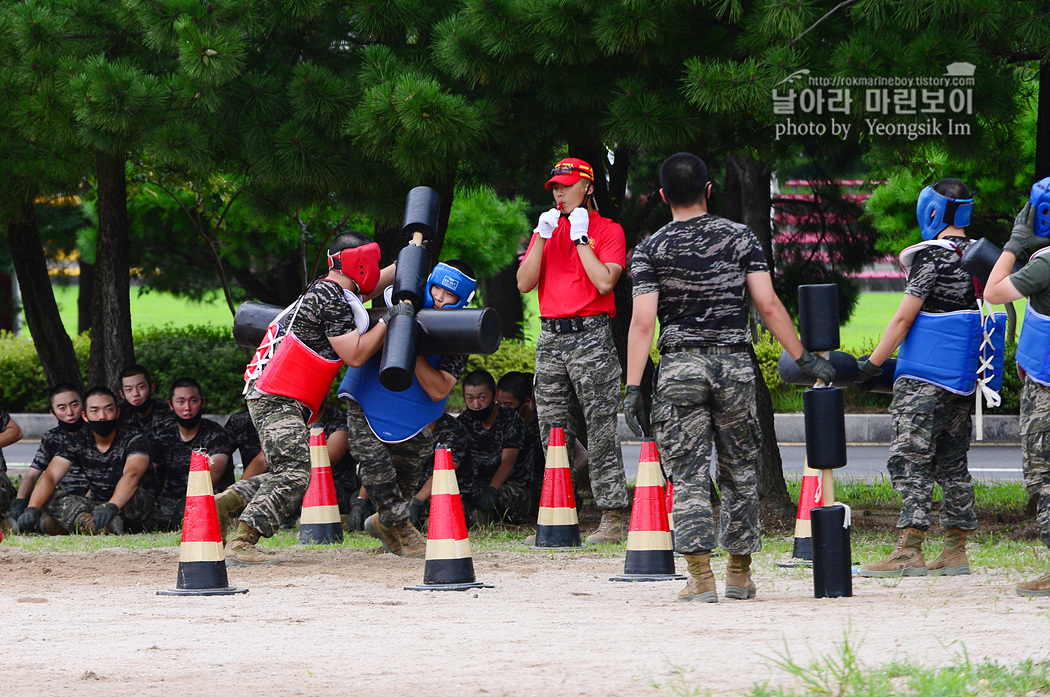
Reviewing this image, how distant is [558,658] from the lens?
4.39 m

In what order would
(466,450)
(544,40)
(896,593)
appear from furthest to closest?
(466,450), (544,40), (896,593)

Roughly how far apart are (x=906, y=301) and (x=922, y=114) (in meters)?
1.33

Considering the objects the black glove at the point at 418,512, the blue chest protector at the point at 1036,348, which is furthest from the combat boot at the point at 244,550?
the blue chest protector at the point at 1036,348

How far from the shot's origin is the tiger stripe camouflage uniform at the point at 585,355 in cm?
752

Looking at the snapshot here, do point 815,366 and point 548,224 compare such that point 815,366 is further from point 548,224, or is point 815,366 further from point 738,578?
point 548,224

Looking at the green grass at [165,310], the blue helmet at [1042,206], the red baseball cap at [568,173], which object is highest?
the green grass at [165,310]

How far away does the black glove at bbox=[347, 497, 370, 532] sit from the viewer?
28.3 feet

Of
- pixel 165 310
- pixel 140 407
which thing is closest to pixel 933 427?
pixel 140 407

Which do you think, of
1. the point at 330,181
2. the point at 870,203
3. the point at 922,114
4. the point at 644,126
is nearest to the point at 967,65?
the point at 922,114

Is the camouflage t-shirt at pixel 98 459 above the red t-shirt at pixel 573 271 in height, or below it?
below

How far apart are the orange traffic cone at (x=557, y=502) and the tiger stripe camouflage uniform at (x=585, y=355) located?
0.65 feet

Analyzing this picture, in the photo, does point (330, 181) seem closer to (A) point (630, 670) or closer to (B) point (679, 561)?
(B) point (679, 561)

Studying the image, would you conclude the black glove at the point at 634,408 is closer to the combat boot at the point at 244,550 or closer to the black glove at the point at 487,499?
the combat boot at the point at 244,550

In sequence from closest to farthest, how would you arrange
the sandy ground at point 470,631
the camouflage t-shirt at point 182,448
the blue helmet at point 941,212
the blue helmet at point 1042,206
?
the sandy ground at point 470,631 < the blue helmet at point 1042,206 < the blue helmet at point 941,212 < the camouflage t-shirt at point 182,448
